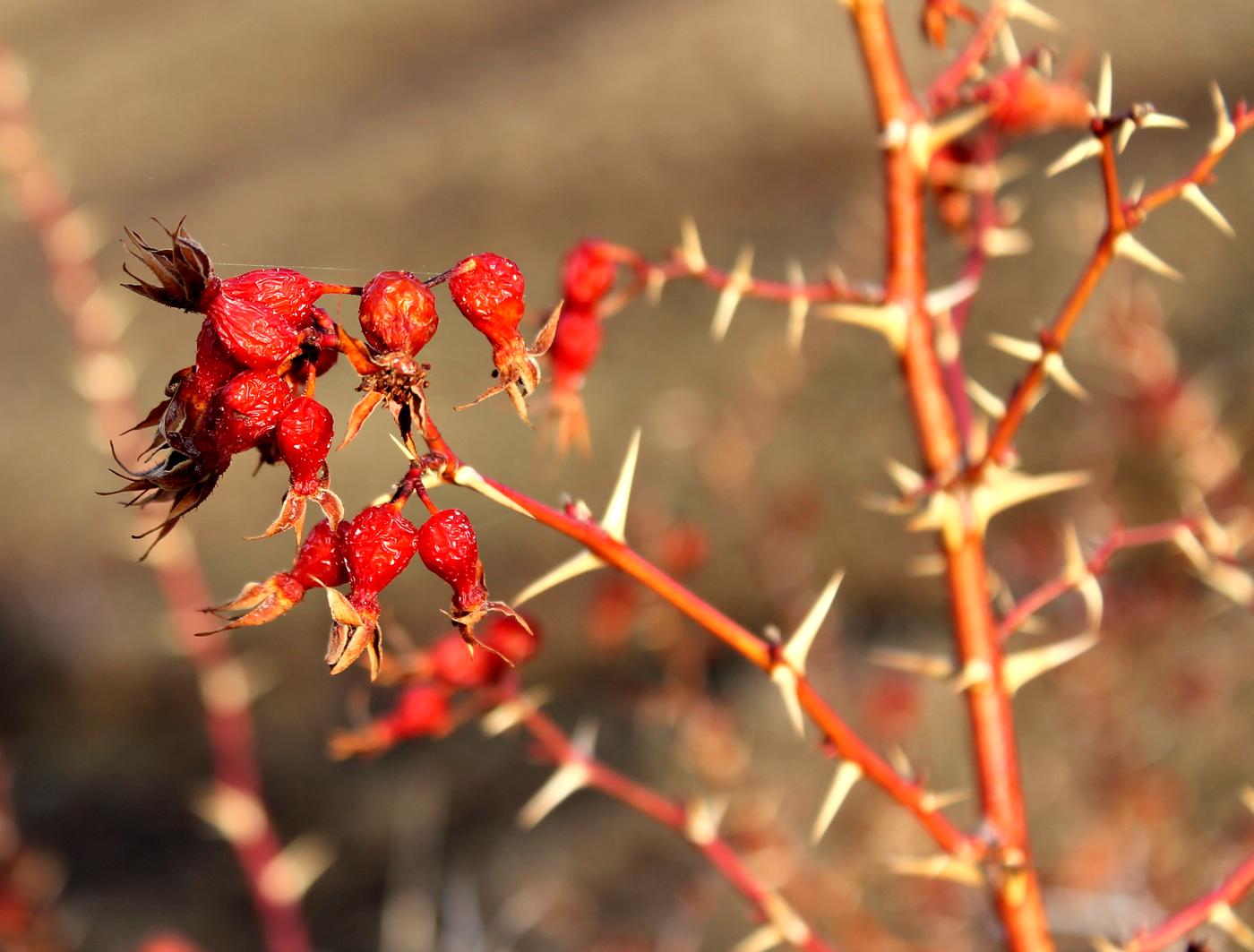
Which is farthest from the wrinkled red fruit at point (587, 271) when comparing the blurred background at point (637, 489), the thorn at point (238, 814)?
the blurred background at point (637, 489)

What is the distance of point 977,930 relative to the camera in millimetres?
2678

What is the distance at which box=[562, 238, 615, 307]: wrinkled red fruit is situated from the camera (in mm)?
1224

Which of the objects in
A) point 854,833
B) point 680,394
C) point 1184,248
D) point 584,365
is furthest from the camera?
point 680,394

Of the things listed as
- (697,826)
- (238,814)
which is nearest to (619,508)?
(697,826)

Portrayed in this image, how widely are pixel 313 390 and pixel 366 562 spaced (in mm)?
127

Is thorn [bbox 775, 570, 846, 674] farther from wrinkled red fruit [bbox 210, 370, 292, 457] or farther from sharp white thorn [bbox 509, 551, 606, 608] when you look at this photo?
wrinkled red fruit [bbox 210, 370, 292, 457]

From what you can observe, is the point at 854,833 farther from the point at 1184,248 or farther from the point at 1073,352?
the point at 1184,248

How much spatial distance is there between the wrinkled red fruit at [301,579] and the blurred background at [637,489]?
1831mm

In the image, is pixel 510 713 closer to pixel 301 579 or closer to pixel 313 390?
pixel 301 579

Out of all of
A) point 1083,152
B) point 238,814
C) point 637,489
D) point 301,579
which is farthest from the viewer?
point 637,489

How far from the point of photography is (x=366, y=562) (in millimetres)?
828

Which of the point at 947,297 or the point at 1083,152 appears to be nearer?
the point at 1083,152

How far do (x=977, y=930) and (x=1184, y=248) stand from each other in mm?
2202

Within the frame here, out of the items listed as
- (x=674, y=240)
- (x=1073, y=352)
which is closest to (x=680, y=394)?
(x=674, y=240)
